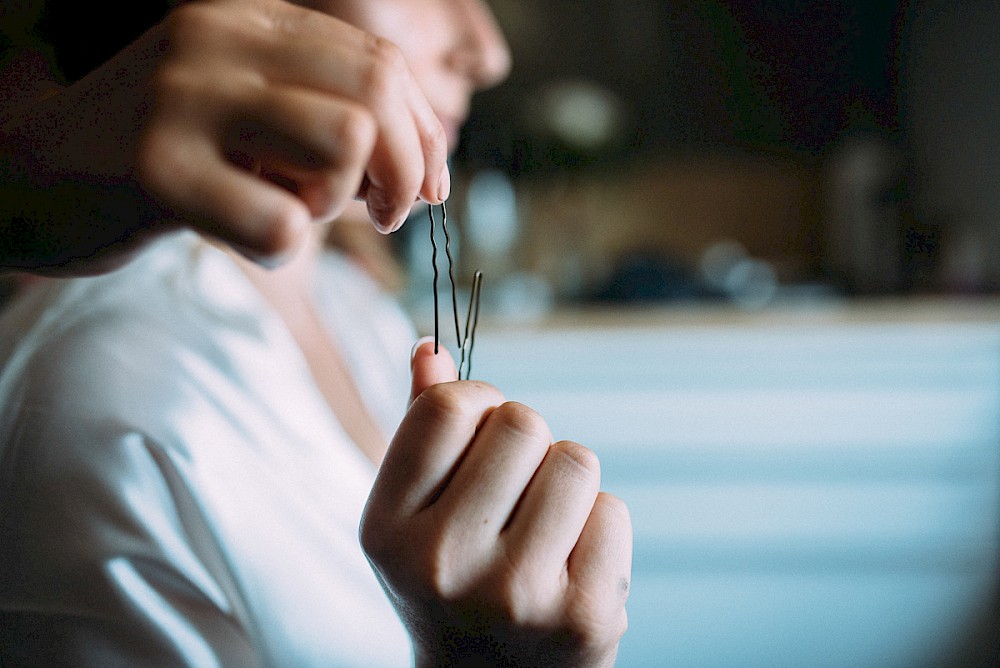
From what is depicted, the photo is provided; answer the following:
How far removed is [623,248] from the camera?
1898 mm

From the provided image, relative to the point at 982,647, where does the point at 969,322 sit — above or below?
above

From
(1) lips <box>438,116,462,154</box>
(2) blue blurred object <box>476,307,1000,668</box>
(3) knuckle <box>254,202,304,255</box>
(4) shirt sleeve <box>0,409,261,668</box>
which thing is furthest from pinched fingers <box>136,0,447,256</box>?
(2) blue blurred object <box>476,307,1000,668</box>

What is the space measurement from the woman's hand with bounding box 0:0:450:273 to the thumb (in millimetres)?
82

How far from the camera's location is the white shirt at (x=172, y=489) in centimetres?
36

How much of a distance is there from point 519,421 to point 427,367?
0.14 ft

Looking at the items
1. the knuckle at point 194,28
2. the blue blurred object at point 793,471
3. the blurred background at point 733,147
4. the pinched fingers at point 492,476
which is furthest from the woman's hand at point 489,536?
the blurred background at point 733,147

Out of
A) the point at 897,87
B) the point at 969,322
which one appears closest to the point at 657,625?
the point at 969,322

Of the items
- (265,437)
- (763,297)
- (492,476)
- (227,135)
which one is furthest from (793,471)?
(227,135)

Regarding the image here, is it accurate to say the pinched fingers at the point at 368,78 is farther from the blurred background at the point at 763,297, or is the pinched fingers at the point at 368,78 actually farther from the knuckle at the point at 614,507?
the blurred background at the point at 763,297

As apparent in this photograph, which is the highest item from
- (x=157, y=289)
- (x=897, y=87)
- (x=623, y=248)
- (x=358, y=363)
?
(x=897, y=87)

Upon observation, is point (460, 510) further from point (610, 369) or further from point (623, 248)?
point (623, 248)

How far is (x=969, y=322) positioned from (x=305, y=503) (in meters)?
1.09

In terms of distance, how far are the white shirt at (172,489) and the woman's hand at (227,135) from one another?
0.20m

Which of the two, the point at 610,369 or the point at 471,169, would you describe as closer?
the point at 610,369
